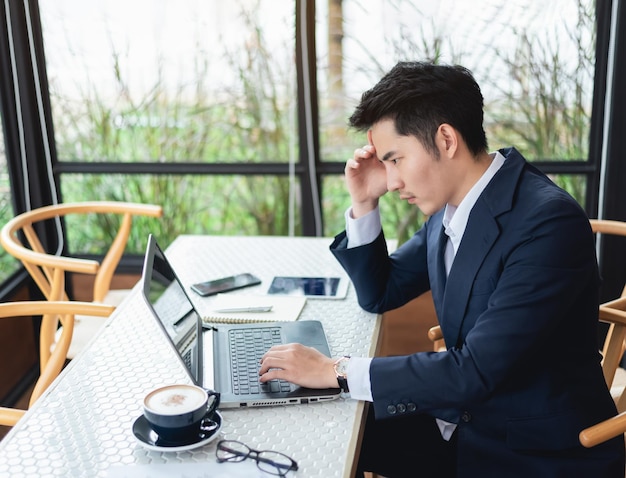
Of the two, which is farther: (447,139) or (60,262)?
(60,262)

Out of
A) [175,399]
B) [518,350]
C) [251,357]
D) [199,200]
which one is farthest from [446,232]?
[199,200]

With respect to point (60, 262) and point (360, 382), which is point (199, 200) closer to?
point (60, 262)

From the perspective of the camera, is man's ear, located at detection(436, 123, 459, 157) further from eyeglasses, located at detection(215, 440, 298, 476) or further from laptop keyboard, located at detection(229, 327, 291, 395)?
eyeglasses, located at detection(215, 440, 298, 476)

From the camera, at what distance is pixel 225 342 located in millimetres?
1637

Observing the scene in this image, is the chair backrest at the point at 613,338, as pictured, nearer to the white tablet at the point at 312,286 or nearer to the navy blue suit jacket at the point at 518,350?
the navy blue suit jacket at the point at 518,350

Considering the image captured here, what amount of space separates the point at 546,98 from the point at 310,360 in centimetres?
195

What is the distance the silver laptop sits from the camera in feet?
4.53

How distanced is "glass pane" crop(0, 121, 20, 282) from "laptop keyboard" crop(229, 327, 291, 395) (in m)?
1.70

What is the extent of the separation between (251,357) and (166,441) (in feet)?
1.15

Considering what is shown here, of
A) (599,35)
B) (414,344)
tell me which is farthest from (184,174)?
(599,35)

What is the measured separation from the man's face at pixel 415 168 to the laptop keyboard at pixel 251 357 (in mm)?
423

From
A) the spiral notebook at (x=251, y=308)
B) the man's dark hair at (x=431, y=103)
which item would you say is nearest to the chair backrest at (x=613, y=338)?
the man's dark hair at (x=431, y=103)

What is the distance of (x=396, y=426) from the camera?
1.75 meters

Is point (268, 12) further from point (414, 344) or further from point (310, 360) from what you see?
point (310, 360)
